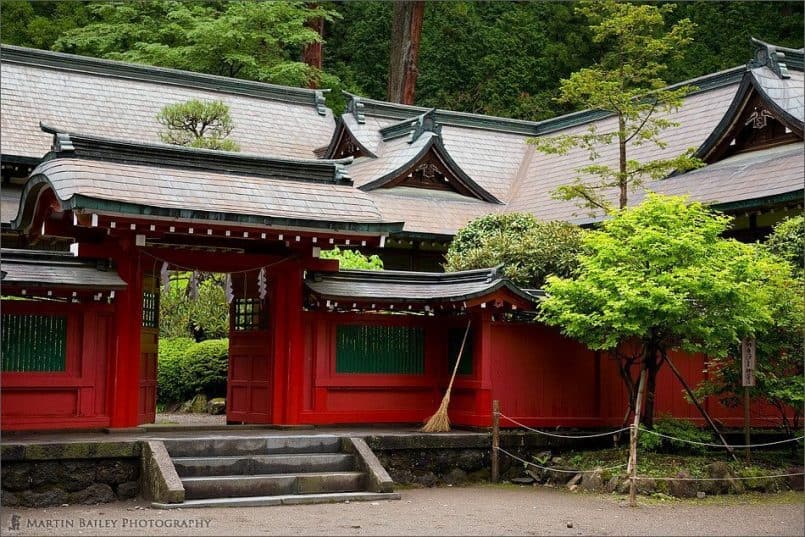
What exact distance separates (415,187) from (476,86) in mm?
14790

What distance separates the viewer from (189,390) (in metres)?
23.5

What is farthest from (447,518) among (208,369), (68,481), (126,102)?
(126,102)

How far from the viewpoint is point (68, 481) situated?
41.9 ft

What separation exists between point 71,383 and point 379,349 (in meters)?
4.67

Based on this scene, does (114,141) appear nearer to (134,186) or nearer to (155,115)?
(134,186)

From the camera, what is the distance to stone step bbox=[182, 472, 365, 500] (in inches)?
497

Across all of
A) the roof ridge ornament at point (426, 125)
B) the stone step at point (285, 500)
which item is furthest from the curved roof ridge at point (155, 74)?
the stone step at point (285, 500)

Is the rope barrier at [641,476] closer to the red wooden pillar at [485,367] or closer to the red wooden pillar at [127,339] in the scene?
the red wooden pillar at [485,367]

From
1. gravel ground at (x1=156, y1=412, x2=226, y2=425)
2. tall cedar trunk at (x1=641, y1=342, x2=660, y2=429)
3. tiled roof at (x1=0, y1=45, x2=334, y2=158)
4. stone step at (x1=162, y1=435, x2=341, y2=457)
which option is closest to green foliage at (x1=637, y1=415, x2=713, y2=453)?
tall cedar trunk at (x1=641, y1=342, x2=660, y2=429)

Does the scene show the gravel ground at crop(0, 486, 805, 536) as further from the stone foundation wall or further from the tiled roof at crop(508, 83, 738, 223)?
the tiled roof at crop(508, 83, 738, 223)

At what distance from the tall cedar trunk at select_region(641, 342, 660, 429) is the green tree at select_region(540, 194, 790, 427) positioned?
0.07ft

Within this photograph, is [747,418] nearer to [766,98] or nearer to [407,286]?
[407,286]

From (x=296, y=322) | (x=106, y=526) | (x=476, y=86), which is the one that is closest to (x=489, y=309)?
(x=296, y=322)

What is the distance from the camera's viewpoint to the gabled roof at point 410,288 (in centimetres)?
1561
